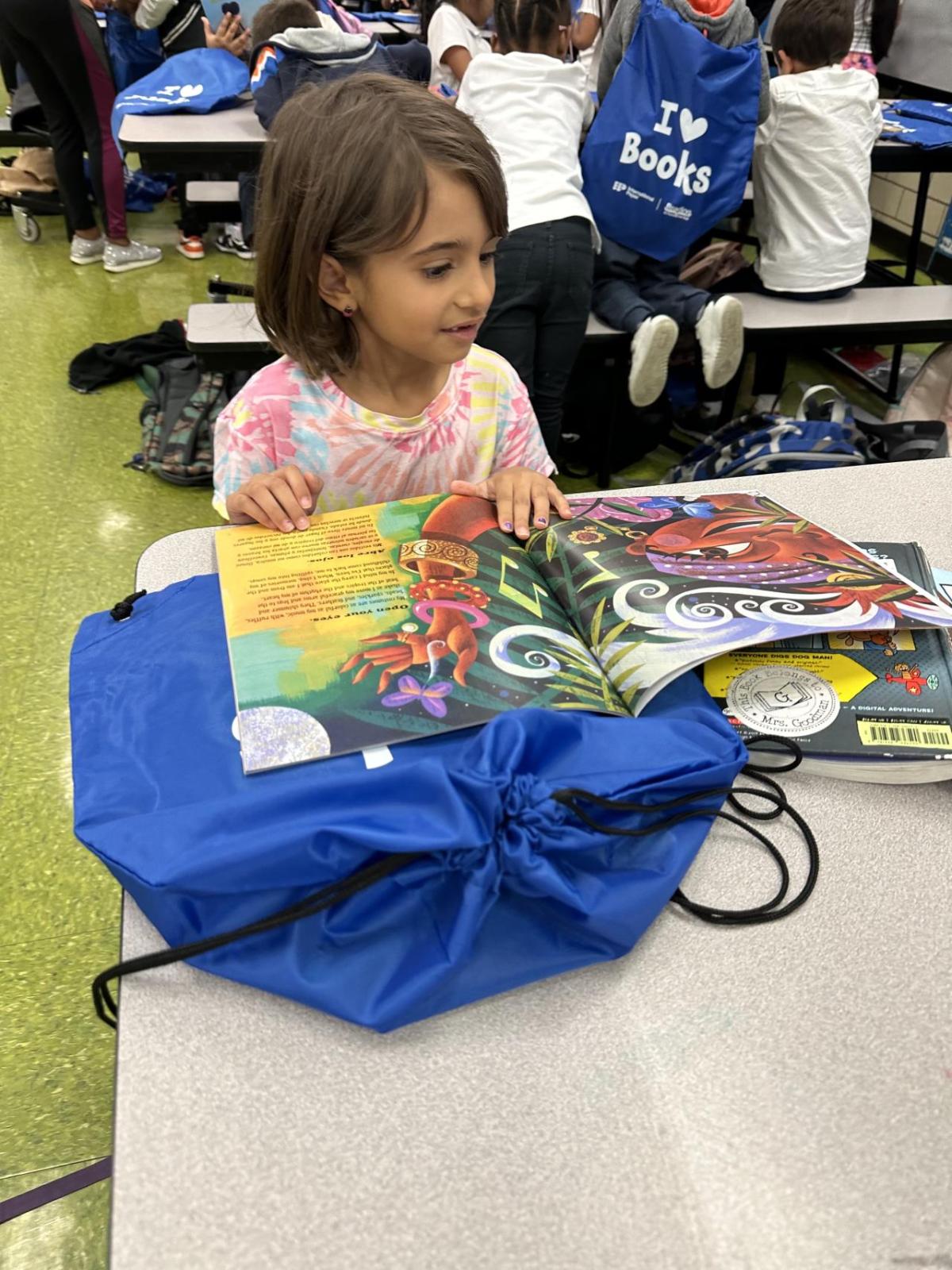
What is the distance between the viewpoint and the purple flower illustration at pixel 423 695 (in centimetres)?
62

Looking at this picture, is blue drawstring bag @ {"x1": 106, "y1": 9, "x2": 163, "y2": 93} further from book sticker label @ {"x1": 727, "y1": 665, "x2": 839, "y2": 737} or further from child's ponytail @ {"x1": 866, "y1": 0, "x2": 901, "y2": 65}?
book sticker label @ {"x1": 727, "y1": 665, "x2": 839, "y2": 737}

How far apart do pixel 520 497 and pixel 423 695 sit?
0.31 metres

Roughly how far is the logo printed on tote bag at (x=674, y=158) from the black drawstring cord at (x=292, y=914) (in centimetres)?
191

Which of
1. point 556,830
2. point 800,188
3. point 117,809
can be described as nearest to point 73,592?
point 117,809

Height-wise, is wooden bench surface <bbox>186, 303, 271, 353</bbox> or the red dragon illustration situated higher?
the red dragon illustration

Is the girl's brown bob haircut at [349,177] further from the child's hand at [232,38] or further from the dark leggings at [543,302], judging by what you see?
the child's hand at [232,38]

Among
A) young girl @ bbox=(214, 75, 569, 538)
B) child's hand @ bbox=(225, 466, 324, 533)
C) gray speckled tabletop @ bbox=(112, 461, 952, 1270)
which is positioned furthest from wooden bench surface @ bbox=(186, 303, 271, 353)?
gray speckled tabletop @ bbox=(112, 461, 952, 1270)

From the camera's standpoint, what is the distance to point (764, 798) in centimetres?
67

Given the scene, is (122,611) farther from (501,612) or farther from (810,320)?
(810,320)

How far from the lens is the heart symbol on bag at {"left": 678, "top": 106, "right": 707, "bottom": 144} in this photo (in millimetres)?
1900

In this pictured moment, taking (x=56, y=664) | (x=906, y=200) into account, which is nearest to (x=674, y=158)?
(x=56, y=664)

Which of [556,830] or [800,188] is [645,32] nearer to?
[800,188]

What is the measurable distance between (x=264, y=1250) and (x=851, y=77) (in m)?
2.55

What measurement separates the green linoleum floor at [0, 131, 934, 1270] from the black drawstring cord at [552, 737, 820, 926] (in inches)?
32.0
